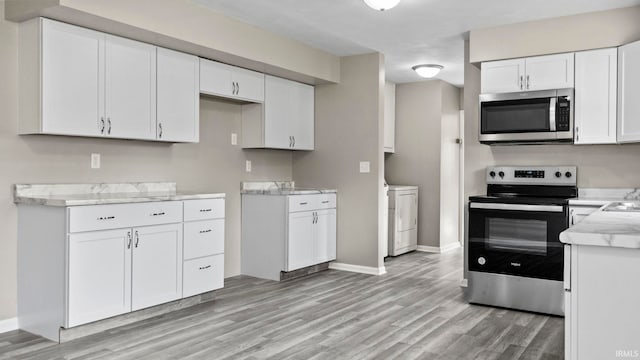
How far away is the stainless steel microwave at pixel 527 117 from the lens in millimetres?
3914

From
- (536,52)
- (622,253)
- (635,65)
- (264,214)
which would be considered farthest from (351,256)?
(622,253)

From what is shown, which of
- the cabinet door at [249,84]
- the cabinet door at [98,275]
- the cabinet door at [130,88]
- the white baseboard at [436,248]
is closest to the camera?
the cabinet door at [98,275]

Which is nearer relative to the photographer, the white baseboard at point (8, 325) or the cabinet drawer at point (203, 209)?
the white baseboard at point (8, 325)

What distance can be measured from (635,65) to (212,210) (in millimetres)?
3308

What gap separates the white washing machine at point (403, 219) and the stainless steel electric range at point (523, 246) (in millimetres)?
2100

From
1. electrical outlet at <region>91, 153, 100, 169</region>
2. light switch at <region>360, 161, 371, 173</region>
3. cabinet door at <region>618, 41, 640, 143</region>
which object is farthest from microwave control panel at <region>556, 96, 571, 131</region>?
electrical outlet at <region>91, 153, 100, 169</region>

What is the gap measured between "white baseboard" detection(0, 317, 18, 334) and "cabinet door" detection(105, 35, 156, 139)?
1358mm

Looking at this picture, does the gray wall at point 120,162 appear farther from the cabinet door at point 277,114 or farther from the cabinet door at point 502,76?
the cabinet door at point 502,76

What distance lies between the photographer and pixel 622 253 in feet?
5.13

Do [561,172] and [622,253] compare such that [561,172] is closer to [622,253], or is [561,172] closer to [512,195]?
[512,195]

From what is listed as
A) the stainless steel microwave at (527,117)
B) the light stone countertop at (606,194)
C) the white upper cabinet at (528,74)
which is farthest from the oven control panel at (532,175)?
the white upper cabinet at (528,74)

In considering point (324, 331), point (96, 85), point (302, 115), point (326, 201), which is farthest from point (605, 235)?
point (302, 115)

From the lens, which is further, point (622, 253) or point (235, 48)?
point (235, 48)

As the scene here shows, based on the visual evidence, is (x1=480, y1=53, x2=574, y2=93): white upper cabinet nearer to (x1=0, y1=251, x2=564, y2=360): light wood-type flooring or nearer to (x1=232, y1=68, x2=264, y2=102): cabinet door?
(x1=0, y1=251, x2=564, y2=360): light wood-type flooring
